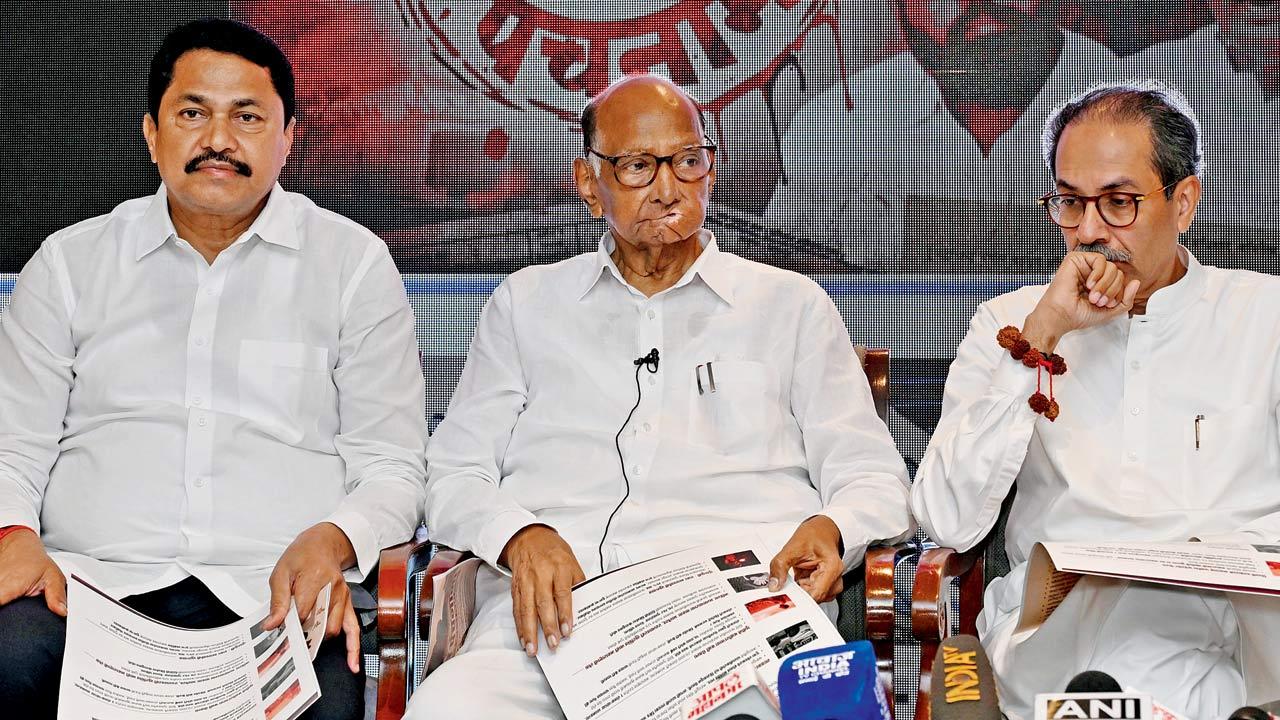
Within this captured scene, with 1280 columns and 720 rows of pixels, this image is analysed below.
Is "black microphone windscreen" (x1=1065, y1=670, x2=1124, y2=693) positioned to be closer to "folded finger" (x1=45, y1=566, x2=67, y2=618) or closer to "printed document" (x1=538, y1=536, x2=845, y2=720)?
"printed document" (x1=538, y1=536, x2=845, y2=720)

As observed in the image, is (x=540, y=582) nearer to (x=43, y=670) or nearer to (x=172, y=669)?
(x=172, y=669)

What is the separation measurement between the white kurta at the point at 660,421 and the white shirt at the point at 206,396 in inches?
6.8

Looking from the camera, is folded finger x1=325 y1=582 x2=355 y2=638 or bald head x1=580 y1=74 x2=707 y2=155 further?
bald head x1=580 y1=74 x2=707 y2=155

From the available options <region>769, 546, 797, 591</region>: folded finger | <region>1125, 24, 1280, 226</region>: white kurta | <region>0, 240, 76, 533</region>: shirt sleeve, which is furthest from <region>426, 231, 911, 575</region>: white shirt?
<region>1125, 24, 1280, 226</region>: white kurta

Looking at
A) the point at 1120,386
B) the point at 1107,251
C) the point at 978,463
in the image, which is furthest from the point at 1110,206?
the point at 978,463

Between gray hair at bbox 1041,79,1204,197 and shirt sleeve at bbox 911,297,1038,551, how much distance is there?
18.4 inches

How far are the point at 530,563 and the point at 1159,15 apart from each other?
2.84 m

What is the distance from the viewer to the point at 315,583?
2258mm

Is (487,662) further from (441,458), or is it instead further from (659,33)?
(659,33)

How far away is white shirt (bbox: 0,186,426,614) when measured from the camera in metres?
2.53

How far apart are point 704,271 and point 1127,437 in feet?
2.92

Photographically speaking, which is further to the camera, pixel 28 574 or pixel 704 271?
pixel 704 271

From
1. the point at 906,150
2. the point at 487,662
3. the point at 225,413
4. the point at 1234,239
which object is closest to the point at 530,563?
the point at 487,662

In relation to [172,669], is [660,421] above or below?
above
